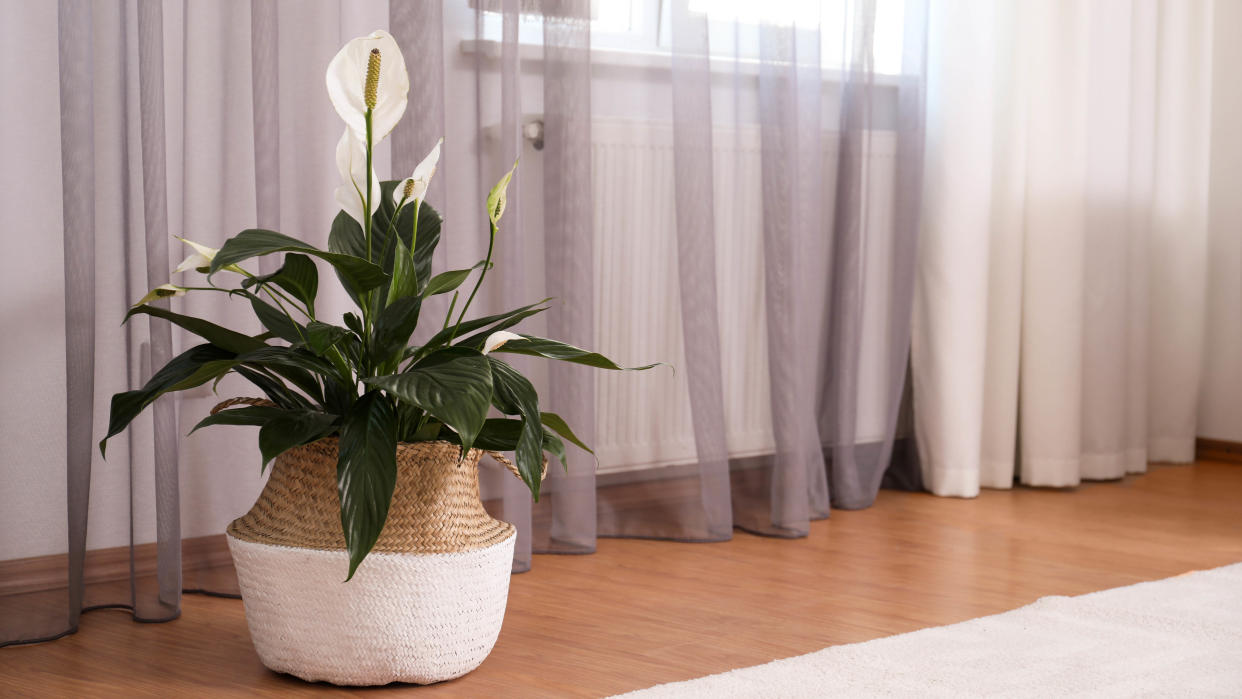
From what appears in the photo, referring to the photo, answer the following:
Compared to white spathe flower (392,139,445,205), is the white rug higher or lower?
lower

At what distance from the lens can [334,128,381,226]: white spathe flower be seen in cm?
134

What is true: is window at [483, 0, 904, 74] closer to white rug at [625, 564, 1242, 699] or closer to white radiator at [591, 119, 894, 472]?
white radiator at [591, 119, 894, 472]

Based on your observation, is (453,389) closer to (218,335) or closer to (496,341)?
(496,341)

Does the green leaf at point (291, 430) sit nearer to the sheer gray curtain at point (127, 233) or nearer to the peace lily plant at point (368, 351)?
the peace lily plant at point (368, 351)

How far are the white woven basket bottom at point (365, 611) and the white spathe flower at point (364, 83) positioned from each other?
0.47 m

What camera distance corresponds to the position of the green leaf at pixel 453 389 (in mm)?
1156

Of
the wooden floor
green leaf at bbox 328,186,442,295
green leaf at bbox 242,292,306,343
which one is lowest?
the wooden floor

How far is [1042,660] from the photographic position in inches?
56.2

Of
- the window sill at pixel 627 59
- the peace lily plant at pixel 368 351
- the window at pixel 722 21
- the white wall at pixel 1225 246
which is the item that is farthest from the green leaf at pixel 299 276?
the white wall at pixel 1225 246

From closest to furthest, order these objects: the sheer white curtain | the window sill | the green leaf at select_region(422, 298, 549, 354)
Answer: the green leaf at select_region(422, 298, 549, 354)
the window sill
the sheer white curtain

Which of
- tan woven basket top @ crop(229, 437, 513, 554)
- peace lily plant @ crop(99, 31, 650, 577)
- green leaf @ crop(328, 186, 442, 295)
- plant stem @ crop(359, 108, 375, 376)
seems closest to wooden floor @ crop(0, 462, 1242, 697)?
tan woven basket top @ crop(229, 437, 513, 554)

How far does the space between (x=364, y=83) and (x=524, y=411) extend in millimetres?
395

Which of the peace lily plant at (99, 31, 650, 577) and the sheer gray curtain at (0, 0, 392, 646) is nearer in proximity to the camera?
the peace lily plant at (99, 31, 650, 577)

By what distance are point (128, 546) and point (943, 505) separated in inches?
64.1
